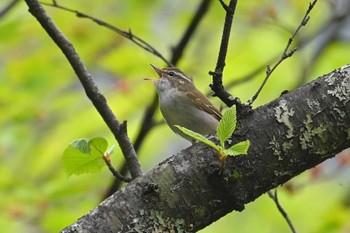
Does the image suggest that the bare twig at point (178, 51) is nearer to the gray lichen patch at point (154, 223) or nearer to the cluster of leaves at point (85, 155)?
the cluster of leaves at point (85, 155)

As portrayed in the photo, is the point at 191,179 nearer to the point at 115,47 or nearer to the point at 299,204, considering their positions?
the point at 115,47

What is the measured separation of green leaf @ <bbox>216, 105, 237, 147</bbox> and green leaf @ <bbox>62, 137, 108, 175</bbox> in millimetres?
574

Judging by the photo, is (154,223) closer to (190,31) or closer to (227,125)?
(227,125)

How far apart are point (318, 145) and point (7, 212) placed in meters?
2.63

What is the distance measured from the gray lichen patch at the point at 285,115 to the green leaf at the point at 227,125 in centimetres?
22

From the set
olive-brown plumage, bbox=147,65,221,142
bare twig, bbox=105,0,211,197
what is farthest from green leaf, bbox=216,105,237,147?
bare twig, bbox=105,0,211,197

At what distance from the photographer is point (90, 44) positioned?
5.33 meters

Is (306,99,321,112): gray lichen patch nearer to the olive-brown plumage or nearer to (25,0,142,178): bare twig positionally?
(25,0,142,178): bare twig

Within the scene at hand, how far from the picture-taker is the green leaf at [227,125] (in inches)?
79.6

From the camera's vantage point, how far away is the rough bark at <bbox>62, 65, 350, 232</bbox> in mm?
2111

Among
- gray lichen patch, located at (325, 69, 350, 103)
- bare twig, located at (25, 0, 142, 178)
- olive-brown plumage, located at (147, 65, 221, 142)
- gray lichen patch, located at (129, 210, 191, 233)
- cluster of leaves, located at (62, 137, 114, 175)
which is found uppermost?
olive-brown plumage, located at (147, 65, 221, 142)

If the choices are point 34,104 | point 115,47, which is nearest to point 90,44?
point 115,47

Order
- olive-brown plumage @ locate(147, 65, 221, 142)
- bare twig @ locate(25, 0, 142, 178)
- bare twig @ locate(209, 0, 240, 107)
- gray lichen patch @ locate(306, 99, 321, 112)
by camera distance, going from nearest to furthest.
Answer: bare twig @ locate(209, 0, 240, 107) < gray lichen patch @ locate(306, 99, 321, 112) < bare twig @ locate(25, 0, 142, 178) < olive-brown plumage @ locate(147, 65, 221, 142)

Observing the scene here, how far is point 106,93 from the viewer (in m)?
5.75
